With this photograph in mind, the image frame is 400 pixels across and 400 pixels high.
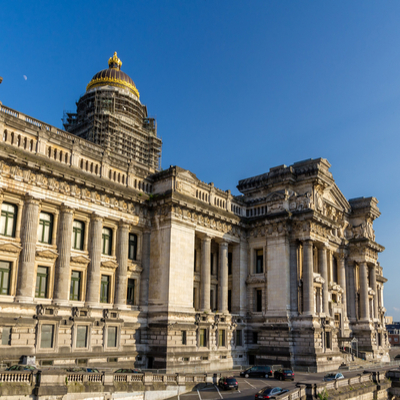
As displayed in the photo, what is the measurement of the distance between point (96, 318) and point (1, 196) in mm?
14815

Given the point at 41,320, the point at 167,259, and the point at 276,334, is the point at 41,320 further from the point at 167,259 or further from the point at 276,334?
the point at 276,334

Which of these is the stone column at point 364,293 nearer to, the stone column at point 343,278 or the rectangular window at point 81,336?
the stone column at point 343,278

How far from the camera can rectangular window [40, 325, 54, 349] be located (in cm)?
4042

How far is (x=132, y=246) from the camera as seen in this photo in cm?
5244

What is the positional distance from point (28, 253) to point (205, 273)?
73.7ft

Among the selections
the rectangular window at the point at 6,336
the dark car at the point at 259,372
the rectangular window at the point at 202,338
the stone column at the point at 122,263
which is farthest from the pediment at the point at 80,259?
the dark car at the point at 259,372

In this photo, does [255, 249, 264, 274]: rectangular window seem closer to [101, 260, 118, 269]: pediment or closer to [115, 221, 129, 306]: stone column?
[115, 221, 129, 306]: stone column

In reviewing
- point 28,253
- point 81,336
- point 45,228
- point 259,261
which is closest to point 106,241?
point 45,228

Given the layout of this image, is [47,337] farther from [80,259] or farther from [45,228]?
[45,228]

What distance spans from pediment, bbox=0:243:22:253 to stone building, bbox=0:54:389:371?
12 cm

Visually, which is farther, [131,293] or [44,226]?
[131,293]

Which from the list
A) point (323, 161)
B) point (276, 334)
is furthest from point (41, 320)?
point (323, 161)

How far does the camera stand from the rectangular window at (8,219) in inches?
1594

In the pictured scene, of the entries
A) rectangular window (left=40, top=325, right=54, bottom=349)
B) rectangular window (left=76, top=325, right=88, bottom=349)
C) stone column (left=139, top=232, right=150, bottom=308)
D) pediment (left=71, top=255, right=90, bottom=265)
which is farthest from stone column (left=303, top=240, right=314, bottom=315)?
rectangular window (left=40, top=325, right=54, bottom=349)
